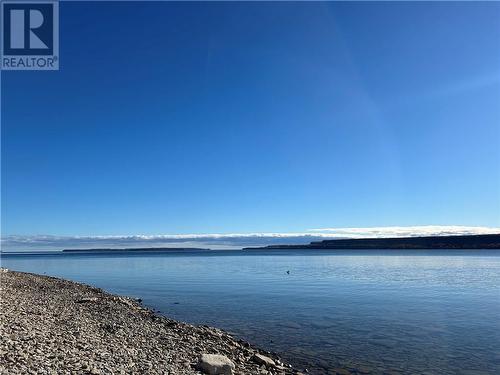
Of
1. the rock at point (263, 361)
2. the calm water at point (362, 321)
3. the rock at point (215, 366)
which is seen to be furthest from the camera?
the calm water at point (362, 321)

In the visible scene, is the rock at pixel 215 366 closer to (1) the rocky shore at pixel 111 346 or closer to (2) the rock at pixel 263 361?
(1) the rocky shore at pixel 111 346

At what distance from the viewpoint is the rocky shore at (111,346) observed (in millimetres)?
11625

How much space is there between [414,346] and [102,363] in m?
14.5

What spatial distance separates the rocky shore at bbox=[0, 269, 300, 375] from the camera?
1162cm

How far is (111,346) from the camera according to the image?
14422 millimetres

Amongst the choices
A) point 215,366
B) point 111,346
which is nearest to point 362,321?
point 215,366

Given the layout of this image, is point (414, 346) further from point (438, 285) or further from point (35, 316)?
point (438, 285)

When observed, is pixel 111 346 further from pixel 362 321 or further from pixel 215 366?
pixel 362 321

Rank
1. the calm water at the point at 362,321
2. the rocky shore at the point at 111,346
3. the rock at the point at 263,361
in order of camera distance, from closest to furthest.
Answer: the rocky shore at the point at 111,346 < the rock at the point at 263,361 < the calm water at the point at 362,321

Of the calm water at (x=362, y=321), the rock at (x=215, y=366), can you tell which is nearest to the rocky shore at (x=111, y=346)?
the rock at (x=215, y=366)

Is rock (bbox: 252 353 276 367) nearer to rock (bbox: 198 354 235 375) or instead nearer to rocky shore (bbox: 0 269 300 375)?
rocky shore (bbox: 0 269 300 375)

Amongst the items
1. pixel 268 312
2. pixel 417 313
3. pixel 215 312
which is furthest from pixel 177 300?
pixel 417 313

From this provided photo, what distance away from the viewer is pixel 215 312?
2833 cm

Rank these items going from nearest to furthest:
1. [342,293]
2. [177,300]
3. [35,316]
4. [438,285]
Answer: [35,316], [177,300], [342,293], [438,285]
